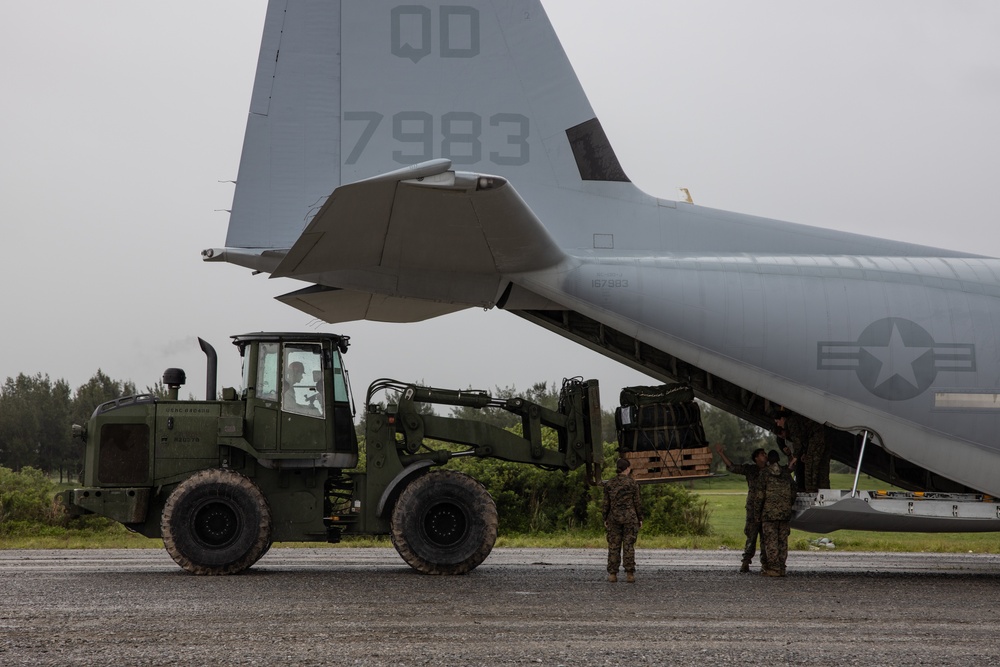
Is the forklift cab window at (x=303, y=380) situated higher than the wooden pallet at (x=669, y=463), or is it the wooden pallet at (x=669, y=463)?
the forklift cab window at (x=303, y=380)

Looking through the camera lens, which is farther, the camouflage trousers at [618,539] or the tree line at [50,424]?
the tree line at [50,424]

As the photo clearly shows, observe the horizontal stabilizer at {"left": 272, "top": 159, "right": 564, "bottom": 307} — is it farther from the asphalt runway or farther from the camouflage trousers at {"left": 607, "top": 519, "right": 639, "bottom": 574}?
the asphalt runway

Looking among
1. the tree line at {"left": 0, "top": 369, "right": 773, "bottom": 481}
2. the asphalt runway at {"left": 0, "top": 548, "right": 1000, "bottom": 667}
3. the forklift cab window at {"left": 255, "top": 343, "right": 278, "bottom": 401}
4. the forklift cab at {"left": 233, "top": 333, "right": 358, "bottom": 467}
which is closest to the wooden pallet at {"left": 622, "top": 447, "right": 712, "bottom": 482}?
the asphalt runway at {"left": 0, "top": 548, "right": 1000, "bottom": 667}

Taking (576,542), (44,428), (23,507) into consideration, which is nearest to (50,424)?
(44,428)

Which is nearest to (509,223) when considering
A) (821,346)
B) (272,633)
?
(821,346)

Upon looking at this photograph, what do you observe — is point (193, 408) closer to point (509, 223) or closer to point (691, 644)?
point (509, 223)

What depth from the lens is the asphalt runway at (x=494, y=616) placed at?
6.77 metres

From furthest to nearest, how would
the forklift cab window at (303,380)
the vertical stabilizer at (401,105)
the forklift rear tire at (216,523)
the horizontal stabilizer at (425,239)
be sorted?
1. the vertical stabilizer at (401,105)
2. the forklift cab window at (303,380)
3. the forklift rear tire at (216,523)
4. the horizontal stabilizer at (425,239)

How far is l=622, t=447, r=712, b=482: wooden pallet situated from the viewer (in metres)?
12.0

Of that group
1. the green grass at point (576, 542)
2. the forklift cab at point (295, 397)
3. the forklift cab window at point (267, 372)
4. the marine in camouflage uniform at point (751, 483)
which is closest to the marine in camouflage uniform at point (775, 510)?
the marine in camouflage uniform at point (751, 483)

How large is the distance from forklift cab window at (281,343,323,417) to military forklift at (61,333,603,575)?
0.01m

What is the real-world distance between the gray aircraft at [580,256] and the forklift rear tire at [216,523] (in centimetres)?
253

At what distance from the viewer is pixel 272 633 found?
24.4 feet

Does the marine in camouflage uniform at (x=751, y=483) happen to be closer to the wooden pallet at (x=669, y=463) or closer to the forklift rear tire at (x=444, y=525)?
the wooden pallet at (x=669, y=463)
